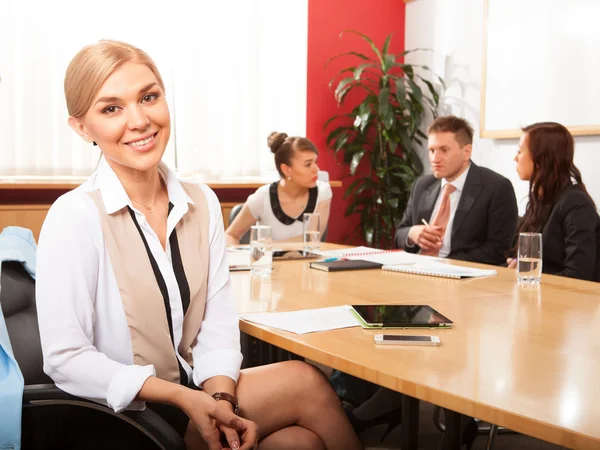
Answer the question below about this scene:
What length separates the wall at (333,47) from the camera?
524 cm

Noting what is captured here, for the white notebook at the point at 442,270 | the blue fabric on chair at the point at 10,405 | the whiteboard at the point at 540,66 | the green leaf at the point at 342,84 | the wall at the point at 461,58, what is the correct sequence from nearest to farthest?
the blue fabric on chair at the point at 10,405
the white notebook at the point at 442,270
the whiteboard at the point at 540,66
the wall at the point at 461,58
the green leaf at the point at 342,84

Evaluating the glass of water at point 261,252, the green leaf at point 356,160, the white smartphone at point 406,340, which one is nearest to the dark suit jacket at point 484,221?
the glass of water at point 261,252

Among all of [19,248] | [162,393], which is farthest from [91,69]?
[162,393]

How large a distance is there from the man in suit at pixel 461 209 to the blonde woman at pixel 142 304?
1.76 metres

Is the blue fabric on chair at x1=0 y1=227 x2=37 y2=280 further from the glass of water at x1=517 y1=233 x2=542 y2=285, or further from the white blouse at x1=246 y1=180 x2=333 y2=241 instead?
the white blouse at x1=246 y1=180 x2=333 y2=241

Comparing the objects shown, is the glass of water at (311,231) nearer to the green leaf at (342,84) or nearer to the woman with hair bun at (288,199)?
the woman with hair bun at (288,199)

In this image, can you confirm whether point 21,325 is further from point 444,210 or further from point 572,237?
point 444,210

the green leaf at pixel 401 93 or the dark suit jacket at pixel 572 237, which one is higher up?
the green leaf at pixel 401 93

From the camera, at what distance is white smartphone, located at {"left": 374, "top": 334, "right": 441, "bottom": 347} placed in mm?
1372

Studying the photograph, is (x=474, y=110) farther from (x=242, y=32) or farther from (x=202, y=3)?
(x=202, y=3)

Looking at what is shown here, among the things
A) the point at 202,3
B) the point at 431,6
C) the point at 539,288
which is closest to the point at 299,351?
the point at 539,288

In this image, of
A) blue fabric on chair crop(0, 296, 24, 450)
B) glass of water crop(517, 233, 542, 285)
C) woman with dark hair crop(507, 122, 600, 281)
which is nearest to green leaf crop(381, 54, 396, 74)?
woman with dark hair crop(507, 122, 600, 281)

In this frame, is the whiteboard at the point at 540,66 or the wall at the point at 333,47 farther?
the wall at the point at 333,47

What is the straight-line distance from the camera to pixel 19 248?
58.0 inches
